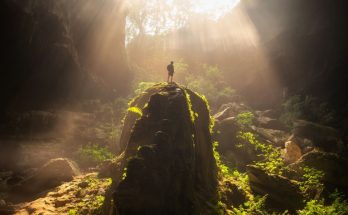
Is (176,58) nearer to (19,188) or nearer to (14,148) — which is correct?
(14,148)

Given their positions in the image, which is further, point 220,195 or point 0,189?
point 0,189

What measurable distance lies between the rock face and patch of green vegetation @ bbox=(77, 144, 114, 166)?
34.9 feet

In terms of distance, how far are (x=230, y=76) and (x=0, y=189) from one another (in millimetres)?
31621

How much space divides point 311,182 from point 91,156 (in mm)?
13967

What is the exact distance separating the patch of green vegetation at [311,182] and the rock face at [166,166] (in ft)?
13.8

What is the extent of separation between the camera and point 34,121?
2042 centimetres

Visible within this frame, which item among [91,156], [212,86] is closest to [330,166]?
[91,156]

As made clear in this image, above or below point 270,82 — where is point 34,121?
below

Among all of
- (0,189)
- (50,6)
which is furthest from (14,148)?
(50,6)

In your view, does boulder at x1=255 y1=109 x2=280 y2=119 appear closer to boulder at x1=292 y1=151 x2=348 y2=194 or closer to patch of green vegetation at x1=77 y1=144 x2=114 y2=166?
boulder at x1=292 y1=151 x2=348 y2=194

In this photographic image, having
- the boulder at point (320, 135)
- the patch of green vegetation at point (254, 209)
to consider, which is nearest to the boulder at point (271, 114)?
the boulder at point (320, 135)

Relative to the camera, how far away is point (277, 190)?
1148 cm

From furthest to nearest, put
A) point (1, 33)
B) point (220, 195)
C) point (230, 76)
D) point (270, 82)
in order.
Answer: point (230, 76) → point (270, 82) → point (1, 33) → point (220, 195)

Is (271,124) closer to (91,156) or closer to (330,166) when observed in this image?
(330,166)
